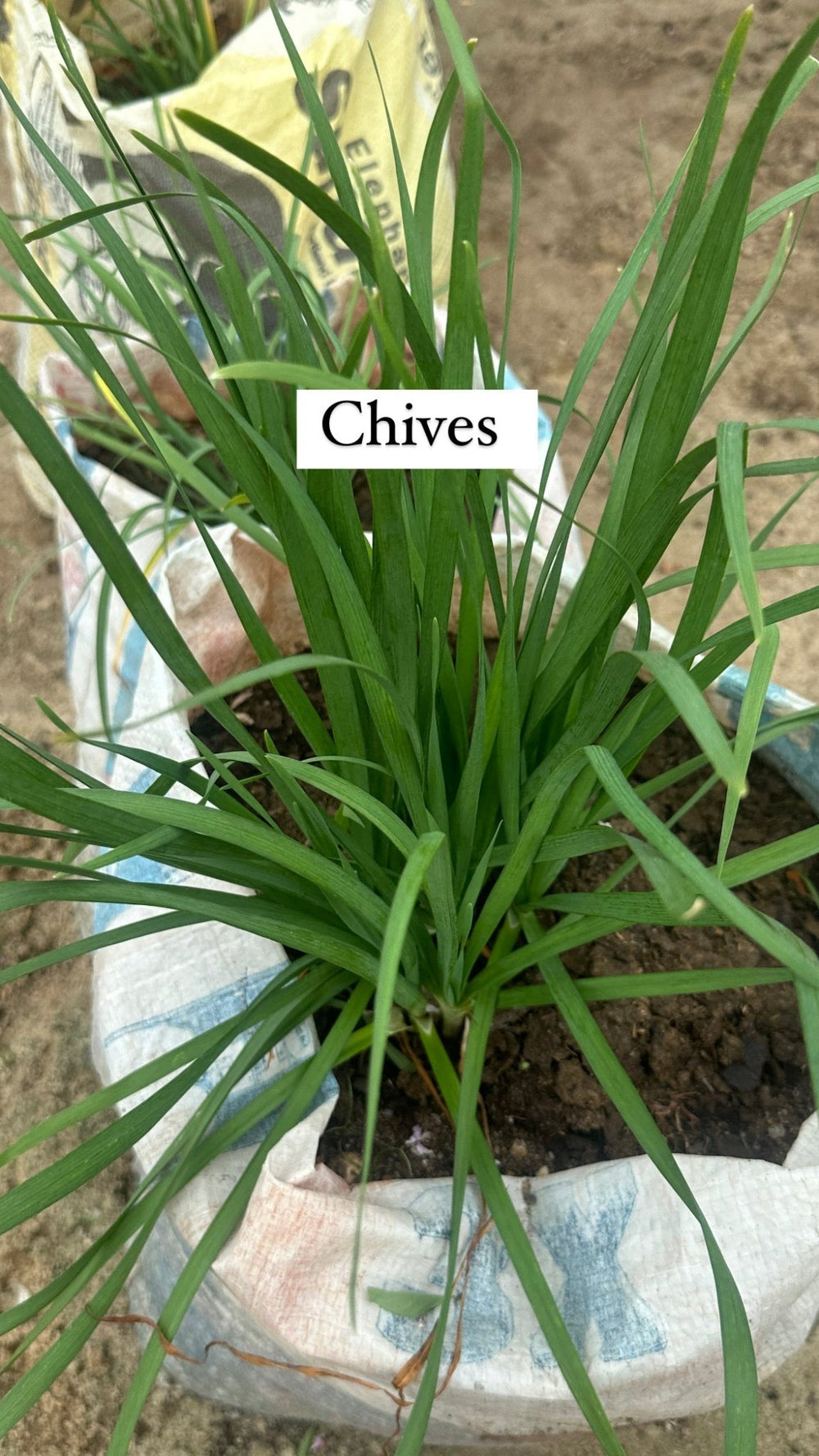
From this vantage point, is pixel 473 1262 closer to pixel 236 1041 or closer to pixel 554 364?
pixel 236 1041

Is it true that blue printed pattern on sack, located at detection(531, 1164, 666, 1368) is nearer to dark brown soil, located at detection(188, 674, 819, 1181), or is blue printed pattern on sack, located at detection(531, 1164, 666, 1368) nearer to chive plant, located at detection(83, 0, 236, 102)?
dark brown soil, located at detection(188, 674, 819, 1181)

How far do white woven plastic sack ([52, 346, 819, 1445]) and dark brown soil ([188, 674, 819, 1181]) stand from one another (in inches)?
1.7

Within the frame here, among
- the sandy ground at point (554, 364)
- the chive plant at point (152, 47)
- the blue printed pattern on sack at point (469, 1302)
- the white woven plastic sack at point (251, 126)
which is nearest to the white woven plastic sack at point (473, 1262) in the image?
the blue printed pattern on sack at point (469, 1302)

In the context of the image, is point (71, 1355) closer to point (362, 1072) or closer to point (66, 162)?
point (362, 1072)

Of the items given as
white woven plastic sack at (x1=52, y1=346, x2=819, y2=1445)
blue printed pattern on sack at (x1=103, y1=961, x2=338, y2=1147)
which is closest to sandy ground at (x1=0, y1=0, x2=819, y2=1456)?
white woven plastic sack at (x1=52, y1=346, x2=819, y2=1445)

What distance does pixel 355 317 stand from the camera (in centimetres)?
108

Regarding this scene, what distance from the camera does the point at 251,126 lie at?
1.04 meters

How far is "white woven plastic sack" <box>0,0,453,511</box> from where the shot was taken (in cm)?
102

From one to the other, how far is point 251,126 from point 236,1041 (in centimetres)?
92

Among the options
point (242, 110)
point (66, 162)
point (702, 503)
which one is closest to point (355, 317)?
point (242, 110)

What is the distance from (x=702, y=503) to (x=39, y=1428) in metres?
1.27

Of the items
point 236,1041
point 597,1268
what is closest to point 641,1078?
point 597,1268

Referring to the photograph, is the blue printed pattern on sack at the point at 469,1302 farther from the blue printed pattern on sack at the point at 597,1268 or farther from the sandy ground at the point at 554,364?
the sandy ground at the point at 554,364

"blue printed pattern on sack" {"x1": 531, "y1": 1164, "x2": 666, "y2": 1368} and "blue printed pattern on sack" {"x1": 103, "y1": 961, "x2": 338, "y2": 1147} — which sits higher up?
"blue printed pattern on sack" {"x1": 103, "y1": 961, "x2": 338, "y2": 1147}
